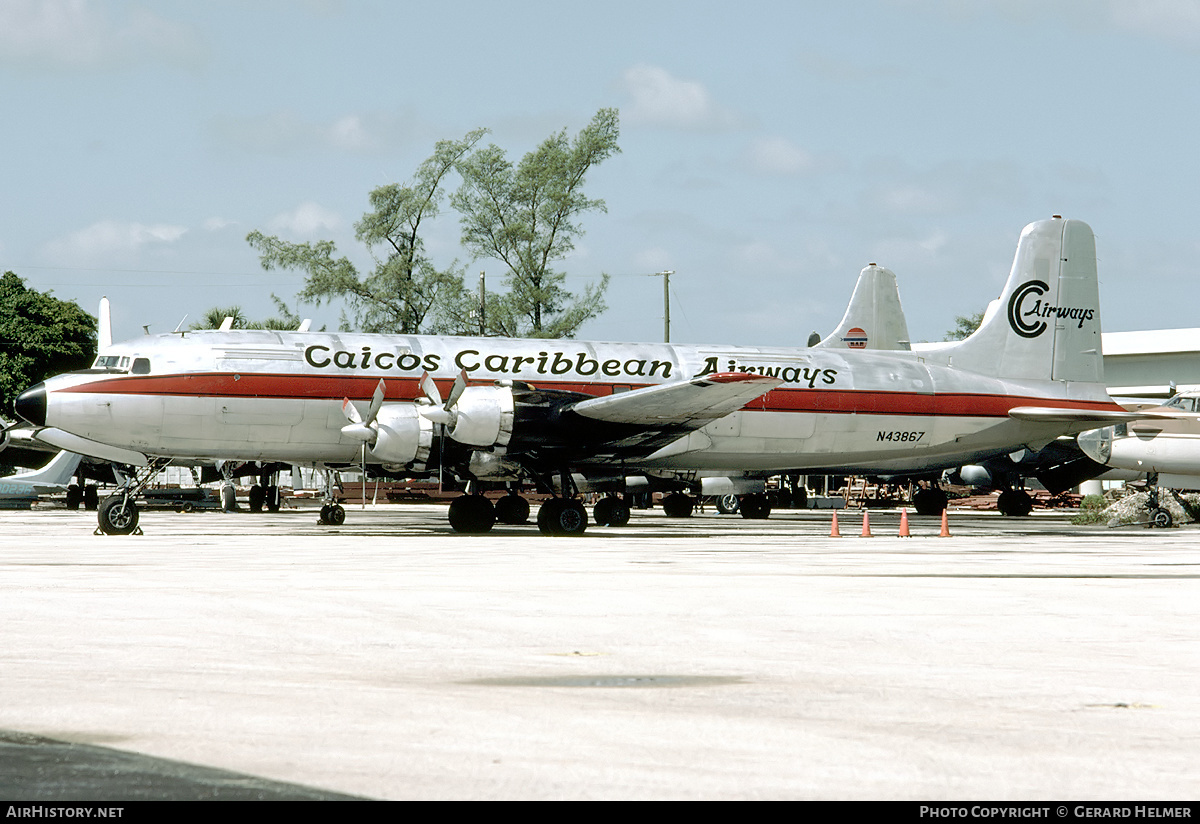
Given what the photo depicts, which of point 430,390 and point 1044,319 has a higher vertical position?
point 1044,319

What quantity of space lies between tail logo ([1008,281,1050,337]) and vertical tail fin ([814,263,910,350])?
27.8 feet

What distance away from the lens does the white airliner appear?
4775 cm

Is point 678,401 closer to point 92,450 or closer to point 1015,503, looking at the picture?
point 92,450

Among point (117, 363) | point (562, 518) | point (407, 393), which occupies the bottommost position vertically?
point (562, 518)

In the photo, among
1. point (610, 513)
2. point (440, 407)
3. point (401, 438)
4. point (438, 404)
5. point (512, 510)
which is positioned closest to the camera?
point (401, 438)

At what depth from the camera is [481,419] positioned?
80.7 ft

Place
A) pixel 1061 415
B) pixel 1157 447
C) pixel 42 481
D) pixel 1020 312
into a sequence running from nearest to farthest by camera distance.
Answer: pixel 1157 447 < pixel 1061 415 < pixel 1020 312 < pixel 42 481

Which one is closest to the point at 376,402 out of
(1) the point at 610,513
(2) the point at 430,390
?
(2) the point at 430,390

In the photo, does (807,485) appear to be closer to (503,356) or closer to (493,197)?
(493,197)

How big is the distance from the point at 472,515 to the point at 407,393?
2.99 meters

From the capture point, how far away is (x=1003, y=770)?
5250 millimetres

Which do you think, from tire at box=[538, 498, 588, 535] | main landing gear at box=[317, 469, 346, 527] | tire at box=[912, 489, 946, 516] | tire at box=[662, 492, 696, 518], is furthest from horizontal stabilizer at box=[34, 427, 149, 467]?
tire at box=[912, 489, 946, 516]

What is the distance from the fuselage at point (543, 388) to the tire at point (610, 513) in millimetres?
3001
